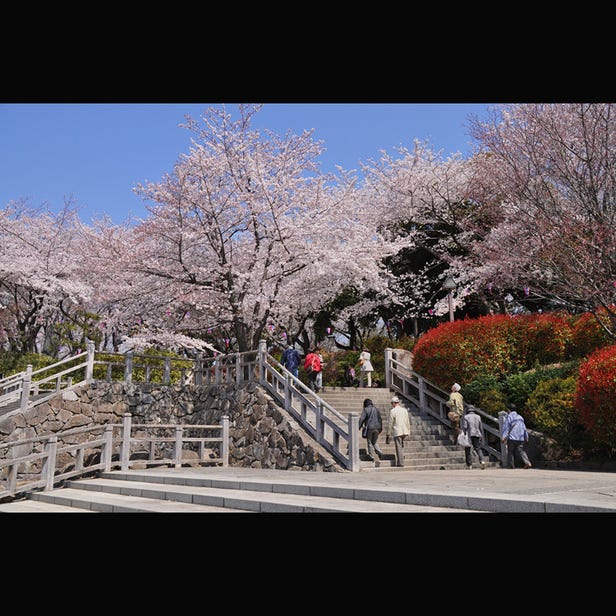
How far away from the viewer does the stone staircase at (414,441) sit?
13914 mm

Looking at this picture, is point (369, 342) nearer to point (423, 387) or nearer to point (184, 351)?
point (423, 387)

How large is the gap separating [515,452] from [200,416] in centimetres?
1008

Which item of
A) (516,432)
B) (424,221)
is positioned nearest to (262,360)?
(516,432)

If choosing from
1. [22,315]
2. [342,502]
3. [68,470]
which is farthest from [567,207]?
[22,315]

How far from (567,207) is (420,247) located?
1120 cm

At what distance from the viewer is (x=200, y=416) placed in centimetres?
1972

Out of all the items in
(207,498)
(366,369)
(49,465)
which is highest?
(366,369)

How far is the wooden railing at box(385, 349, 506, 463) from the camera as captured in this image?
15320 millimetres

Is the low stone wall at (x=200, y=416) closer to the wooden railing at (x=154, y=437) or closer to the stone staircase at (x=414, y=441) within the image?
the wooden railing at (x=154, y=437)

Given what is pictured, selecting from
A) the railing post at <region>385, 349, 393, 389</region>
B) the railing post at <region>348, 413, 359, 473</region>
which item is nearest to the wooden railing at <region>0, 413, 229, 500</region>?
the railing post at <region>348, 413, 359, 473</region>

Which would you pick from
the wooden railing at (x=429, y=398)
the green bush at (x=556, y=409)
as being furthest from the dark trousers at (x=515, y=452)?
the green bush at (x=556, y=409)

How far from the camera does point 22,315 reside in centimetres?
2872

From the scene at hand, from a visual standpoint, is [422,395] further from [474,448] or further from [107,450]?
[107,450]

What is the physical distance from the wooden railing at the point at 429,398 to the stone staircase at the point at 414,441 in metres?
0.24
